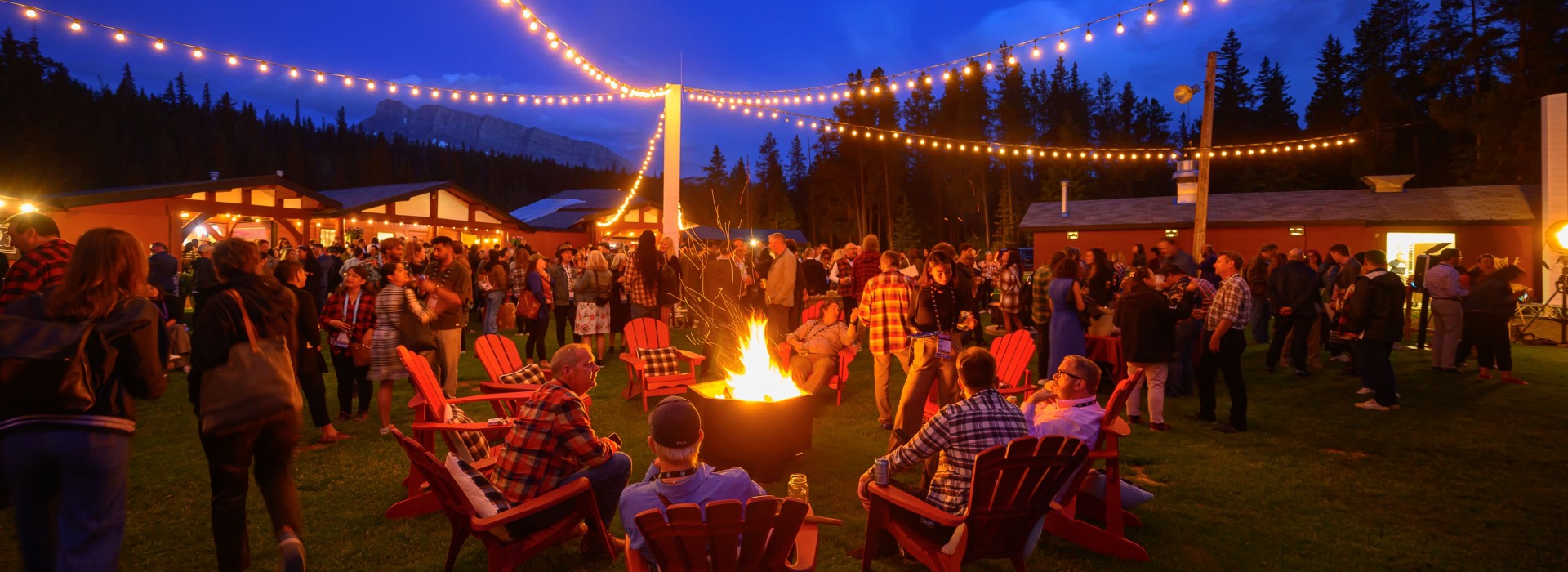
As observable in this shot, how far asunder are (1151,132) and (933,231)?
1867 centimetres

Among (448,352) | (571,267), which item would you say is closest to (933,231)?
(571,267)

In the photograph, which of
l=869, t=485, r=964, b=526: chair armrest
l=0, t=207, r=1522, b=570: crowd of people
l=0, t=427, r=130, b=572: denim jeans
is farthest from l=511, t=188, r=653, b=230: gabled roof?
l=869, t=485, r=964, b=526: chair armrest

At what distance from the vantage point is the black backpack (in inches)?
97.7

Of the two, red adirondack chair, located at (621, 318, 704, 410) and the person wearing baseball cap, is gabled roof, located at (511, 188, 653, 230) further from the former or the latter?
the person wearing baseball cap

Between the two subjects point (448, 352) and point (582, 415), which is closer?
point (582, 415)

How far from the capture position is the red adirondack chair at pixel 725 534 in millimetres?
2385

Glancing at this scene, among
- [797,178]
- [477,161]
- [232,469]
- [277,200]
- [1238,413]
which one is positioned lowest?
[1238,413]

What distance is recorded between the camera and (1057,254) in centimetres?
741

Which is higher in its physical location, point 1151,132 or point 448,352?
point 1151,132

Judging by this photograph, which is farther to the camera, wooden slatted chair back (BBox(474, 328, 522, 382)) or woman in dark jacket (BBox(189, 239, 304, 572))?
wooden slatted chair back (BBox(474, 328, 522, 382))

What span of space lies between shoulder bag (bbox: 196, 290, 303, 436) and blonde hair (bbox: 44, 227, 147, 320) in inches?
14.7

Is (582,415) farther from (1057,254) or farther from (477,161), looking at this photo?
(477,161)

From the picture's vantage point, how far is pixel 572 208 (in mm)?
39281

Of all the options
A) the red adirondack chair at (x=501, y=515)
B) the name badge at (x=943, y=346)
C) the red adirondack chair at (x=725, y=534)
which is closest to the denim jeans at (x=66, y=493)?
the red adirondack chair at (x=501, y=515)
